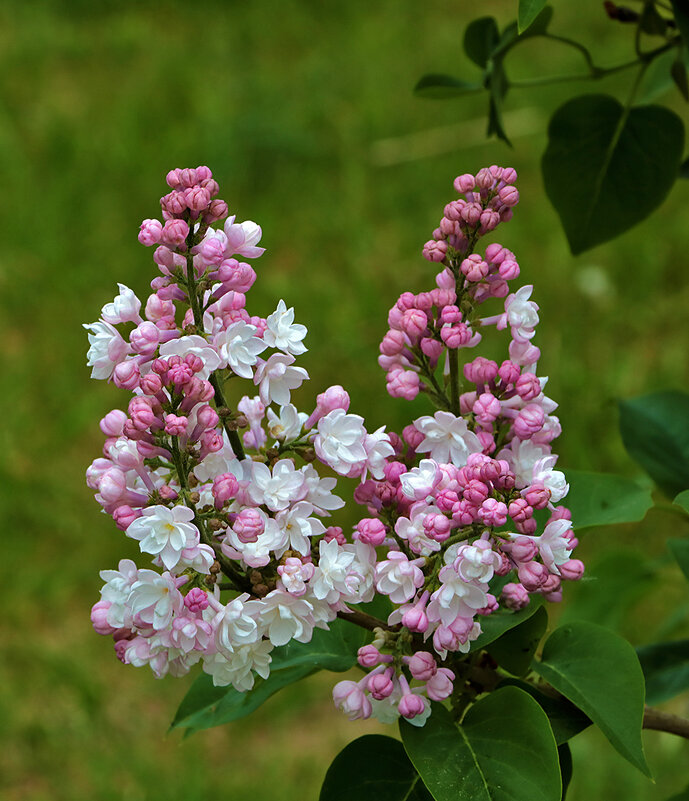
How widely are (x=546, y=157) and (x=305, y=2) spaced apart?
3.57 meters

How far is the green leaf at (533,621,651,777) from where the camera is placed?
0.67m

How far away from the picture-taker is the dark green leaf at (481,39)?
108 cm

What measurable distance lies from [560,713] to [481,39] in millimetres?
667

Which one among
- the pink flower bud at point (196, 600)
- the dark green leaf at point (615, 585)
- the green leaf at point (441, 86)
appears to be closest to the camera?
the pink flower bud at point (196, 600)

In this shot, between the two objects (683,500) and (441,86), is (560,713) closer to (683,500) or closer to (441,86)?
(683,500)

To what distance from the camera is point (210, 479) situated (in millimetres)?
680

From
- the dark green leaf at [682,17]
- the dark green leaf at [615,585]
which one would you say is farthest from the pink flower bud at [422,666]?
the dark green leaf at [615,585]

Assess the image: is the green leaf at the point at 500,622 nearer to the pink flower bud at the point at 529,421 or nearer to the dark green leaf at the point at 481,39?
the pink flower bud at the point at 529,421

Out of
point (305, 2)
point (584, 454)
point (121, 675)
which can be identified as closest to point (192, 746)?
point (121, 675)

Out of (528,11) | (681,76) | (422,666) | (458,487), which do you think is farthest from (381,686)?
(681,76)

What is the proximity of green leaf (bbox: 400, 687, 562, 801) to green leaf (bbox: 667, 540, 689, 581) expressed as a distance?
27 cm

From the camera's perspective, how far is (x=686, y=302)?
2965mm

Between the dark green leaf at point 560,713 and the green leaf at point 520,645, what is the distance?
2cm

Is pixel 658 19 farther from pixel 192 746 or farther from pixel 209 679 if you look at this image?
pixel 192 746
